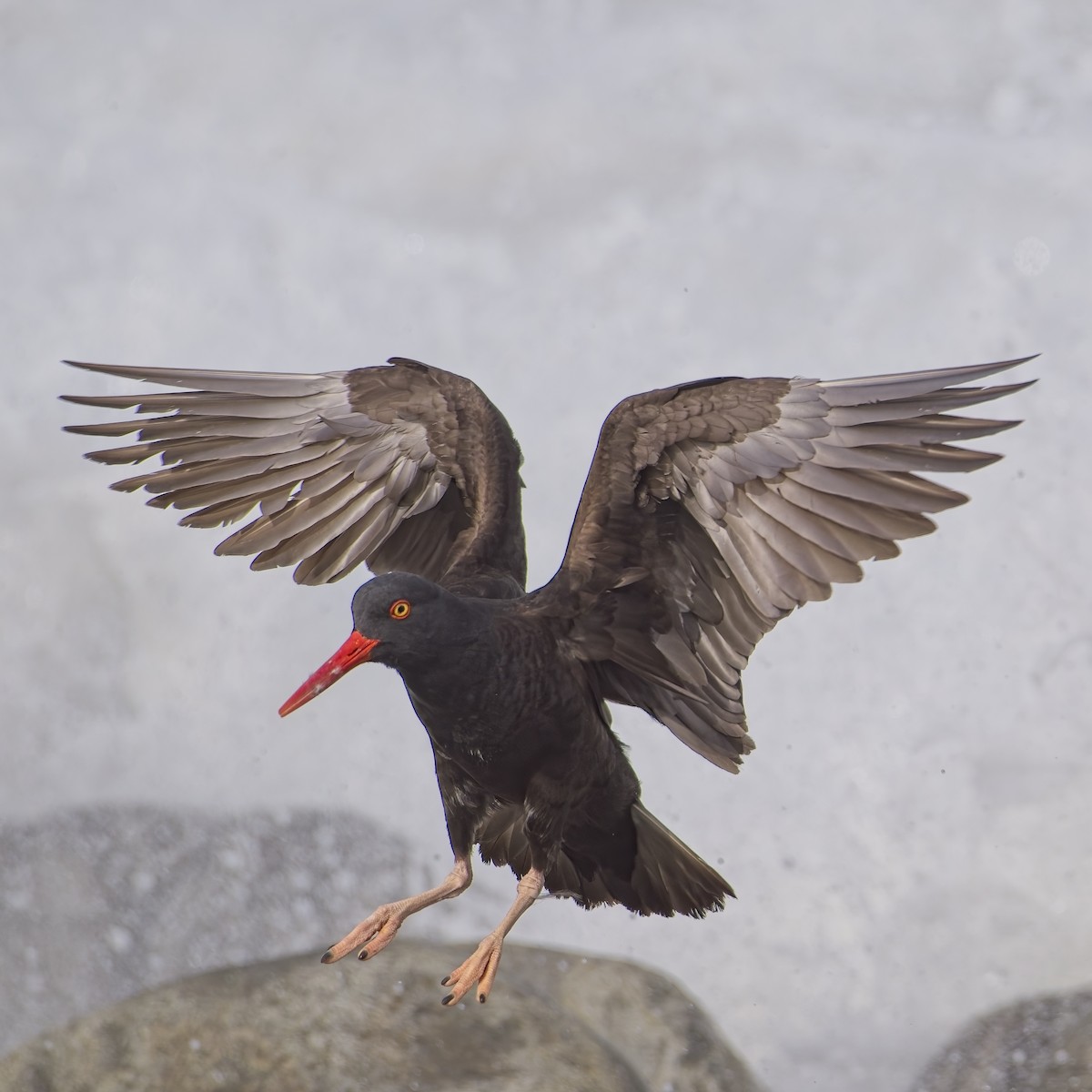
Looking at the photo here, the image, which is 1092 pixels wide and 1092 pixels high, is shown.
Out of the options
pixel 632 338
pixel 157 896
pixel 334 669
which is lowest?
pixel 157 896

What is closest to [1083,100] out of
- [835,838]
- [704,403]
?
[835,838]

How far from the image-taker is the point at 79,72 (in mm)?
12422

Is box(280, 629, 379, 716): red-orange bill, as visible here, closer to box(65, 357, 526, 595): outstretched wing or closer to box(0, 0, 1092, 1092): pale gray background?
box(65, 357, 526, 595): outstretched wing

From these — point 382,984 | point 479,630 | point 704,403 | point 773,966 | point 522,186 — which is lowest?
point 773,966

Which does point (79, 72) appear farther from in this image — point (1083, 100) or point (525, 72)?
point (1083, 100)

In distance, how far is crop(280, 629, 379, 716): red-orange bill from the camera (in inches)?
137

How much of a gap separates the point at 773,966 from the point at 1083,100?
6.72m

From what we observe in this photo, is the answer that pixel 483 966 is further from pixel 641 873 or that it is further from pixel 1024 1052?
pixel 1024 1052

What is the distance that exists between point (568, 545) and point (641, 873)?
3.65 feet

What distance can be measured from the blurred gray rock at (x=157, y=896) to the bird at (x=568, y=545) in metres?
4.32

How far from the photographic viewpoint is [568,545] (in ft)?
12.8

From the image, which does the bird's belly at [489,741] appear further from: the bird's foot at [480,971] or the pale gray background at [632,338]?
the pale gray background at [632,338]

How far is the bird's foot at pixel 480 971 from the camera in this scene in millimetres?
3783

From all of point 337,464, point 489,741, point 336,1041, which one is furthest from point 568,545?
point 336,1041
